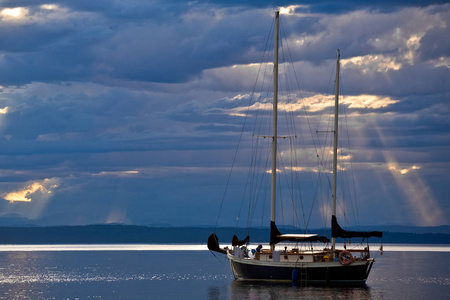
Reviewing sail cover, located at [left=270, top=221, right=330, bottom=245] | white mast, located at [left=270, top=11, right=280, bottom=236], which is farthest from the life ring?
white mast, located at [left=270, top=11, right=280, bottom=236]

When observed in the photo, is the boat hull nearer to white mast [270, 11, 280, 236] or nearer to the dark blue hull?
the dark blue hull

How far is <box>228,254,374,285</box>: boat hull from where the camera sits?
8125 cm


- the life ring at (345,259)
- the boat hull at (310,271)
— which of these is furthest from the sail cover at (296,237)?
the boat hull at (310,271)

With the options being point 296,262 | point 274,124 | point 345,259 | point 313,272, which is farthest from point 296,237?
point 274,124

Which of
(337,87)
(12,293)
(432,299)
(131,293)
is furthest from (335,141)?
(12,293)

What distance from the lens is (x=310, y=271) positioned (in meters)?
81.4

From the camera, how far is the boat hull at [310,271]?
3199 inches

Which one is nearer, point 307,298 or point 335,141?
point 307,298

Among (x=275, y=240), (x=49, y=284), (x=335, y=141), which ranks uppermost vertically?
(x=335, y=141)

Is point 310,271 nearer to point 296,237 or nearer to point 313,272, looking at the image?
point 313,272

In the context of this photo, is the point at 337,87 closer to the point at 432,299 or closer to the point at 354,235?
the point at 354,235

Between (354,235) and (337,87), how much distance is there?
1608cm

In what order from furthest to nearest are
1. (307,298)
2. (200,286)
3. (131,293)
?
(200,286) → (131,293) → (307,298)

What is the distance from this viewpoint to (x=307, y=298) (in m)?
72.6
